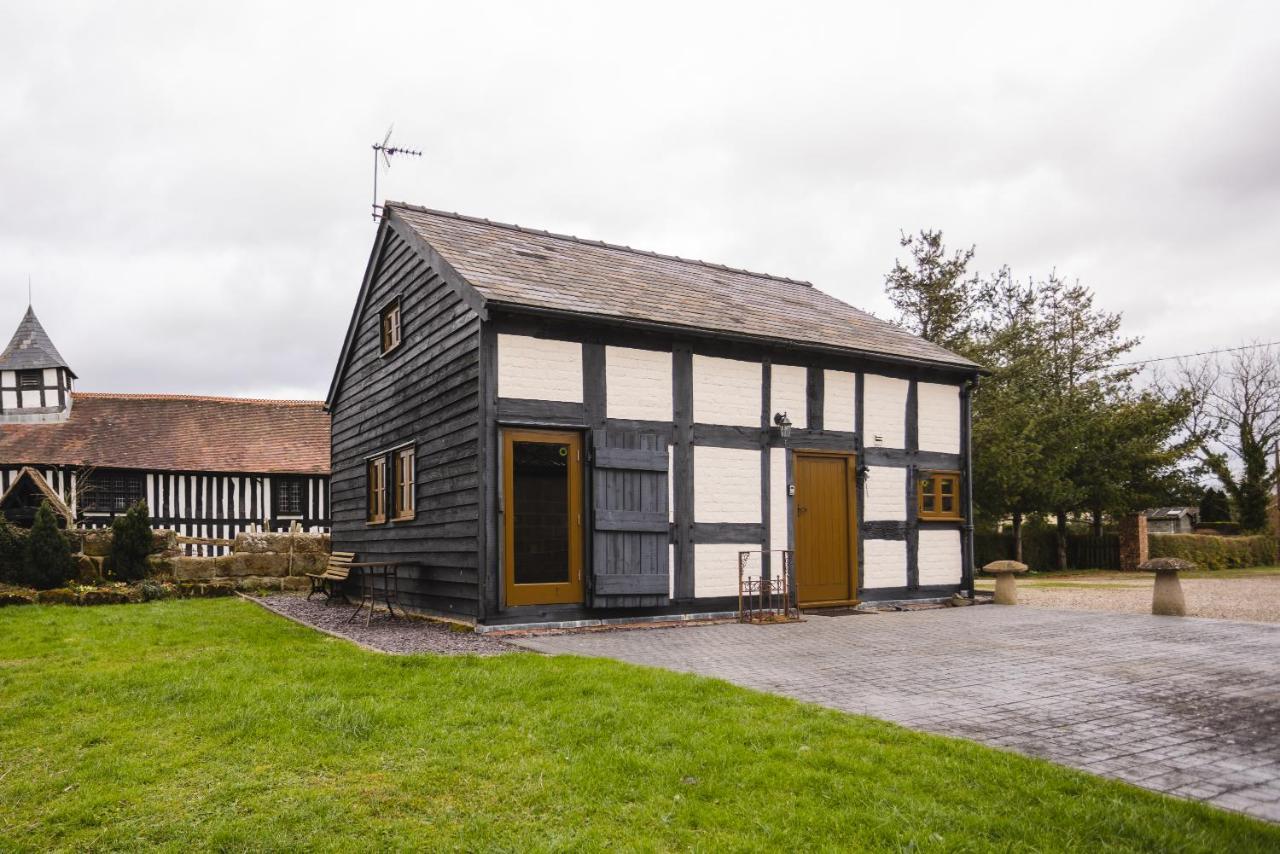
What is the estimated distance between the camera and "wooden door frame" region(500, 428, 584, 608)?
10.2 m

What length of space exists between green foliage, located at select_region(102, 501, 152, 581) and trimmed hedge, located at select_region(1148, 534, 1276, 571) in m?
28.0

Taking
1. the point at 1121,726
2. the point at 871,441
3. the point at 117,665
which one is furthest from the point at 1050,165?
the point at 117,665

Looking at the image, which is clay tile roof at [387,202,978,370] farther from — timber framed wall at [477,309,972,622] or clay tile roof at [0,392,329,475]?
clay tile roof at [0,392,329,475]

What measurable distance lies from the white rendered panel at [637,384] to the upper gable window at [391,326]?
414 centimetres

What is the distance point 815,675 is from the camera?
23.2ft

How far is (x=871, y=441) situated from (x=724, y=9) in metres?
6.77

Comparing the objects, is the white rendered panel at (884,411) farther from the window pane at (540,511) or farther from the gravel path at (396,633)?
the gravel path at (396,633)

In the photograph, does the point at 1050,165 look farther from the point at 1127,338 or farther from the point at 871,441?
the point at 1127,338

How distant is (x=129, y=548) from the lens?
605 inches

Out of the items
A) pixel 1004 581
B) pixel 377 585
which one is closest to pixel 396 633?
pixel 377 585

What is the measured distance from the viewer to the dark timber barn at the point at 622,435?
10492 millimetres

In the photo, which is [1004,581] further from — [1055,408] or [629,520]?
[1055,408]

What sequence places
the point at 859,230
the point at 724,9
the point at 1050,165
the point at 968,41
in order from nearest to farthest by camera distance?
the point at 724,9, the point at 968,41, the point at 1050,165, the point at 859,230

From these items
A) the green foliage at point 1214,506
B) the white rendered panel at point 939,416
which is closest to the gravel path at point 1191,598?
the white rendered panel at point 939,416
